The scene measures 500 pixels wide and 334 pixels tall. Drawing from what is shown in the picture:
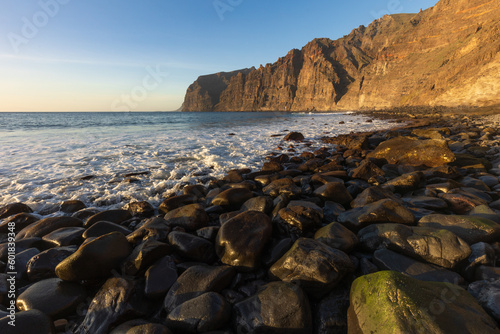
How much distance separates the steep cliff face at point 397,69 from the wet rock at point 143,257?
4811 centimetres

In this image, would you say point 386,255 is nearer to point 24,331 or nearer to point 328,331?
point 328,331

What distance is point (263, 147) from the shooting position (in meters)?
13.1

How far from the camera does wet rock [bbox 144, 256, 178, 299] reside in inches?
108

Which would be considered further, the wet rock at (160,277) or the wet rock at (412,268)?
the wet rock at (160,277)

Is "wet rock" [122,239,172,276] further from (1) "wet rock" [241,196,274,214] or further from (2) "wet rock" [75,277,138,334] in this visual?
(1) "wet rock" [241,196,274,214]

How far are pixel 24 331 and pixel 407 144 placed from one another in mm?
10557

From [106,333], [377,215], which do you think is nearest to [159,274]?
[106,333]

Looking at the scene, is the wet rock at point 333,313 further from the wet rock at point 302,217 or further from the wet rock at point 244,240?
the wet rock at point 302,217

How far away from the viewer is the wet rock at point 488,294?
1.99m

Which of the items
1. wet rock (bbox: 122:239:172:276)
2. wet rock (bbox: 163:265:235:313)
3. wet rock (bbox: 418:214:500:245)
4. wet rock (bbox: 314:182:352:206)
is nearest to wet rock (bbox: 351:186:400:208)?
wet rock (bbox: 314:182:352:206)

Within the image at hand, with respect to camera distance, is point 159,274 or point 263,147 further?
point 263,147

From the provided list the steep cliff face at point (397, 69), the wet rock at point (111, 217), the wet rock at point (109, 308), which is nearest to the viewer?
the wet rock at point (109, 308)

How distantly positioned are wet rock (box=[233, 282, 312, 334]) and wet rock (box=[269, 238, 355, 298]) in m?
0.25

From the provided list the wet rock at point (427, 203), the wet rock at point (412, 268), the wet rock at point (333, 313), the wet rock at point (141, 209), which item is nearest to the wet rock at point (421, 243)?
the wet rock at point (412, 268)
